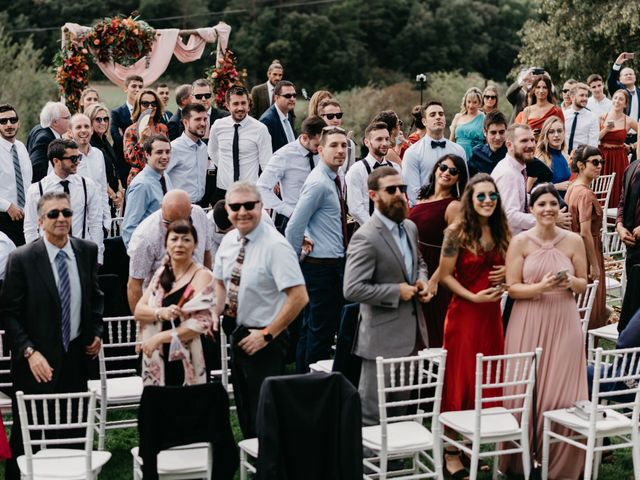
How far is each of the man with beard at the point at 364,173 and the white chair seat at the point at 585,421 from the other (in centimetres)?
240

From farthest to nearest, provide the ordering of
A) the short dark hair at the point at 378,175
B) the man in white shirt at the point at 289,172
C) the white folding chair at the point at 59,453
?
the man in white shirt at the point at 289,172 < the short dark hair at the point at 378,175 < the white folding chair at the point at 59,453

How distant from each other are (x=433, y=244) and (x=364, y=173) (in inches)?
43.9

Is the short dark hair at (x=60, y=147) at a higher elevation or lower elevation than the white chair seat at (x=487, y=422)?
higher

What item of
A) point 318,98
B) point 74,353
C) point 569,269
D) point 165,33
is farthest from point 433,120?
point 165,33

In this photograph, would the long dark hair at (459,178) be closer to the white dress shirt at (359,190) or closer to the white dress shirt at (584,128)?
the white dress shirt at (359,190)

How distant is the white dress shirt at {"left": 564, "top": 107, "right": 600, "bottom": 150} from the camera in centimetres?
1238

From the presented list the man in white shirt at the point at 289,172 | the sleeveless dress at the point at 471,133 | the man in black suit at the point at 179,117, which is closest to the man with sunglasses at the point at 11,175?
the man in white shirt at the point at 289,172

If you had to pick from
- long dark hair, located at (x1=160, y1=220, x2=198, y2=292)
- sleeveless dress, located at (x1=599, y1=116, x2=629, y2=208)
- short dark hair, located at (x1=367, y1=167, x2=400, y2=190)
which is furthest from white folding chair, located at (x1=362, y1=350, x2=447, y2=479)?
sleeveless dress, located at (x1=599, y1=116, x2=629, y2=208)

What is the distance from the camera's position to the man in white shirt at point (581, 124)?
1237cm

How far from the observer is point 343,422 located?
5.15 metres

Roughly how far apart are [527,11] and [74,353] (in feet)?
123

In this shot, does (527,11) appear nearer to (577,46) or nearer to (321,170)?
(577,46)

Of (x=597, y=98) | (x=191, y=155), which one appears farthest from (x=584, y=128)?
(x=191, y=155)

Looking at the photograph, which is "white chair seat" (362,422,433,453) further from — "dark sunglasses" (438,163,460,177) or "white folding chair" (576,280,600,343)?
"dark sunglasses" (438,163,460,177)
